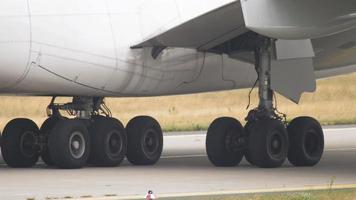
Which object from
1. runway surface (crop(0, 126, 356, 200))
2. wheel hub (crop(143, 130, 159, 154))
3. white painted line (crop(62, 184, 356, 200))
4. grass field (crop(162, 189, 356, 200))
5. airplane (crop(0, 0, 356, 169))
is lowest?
grass field (crop(162, 189, 356, 200))

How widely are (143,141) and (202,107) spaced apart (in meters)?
34.4

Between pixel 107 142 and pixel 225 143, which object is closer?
pixel 107 142

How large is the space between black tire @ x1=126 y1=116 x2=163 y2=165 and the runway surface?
28cm

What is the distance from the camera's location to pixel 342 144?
1348 inches

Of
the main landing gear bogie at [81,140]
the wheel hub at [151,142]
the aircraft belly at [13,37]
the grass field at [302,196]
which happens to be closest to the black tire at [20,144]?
the main landing gear bogie at [81,140]

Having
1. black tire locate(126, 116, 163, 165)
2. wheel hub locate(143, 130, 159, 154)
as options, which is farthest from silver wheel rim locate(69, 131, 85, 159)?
wheel hub locate(143, 130, 159, 154)

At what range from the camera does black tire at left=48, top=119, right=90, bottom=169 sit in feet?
75.2

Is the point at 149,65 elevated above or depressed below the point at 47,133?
above

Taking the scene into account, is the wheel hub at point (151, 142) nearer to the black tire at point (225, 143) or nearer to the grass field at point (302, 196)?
the black tire at point (225, 143)

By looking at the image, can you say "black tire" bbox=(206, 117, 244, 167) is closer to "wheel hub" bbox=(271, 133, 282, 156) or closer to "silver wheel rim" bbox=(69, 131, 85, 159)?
"wheel hub" bbox=(271, 133, 282, 156)

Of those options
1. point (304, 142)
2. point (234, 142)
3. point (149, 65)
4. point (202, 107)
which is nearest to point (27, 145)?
point (149, 65)

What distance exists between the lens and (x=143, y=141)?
25.3m

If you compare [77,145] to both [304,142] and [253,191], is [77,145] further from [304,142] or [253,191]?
[253,191]

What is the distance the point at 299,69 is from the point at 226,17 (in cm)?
223
